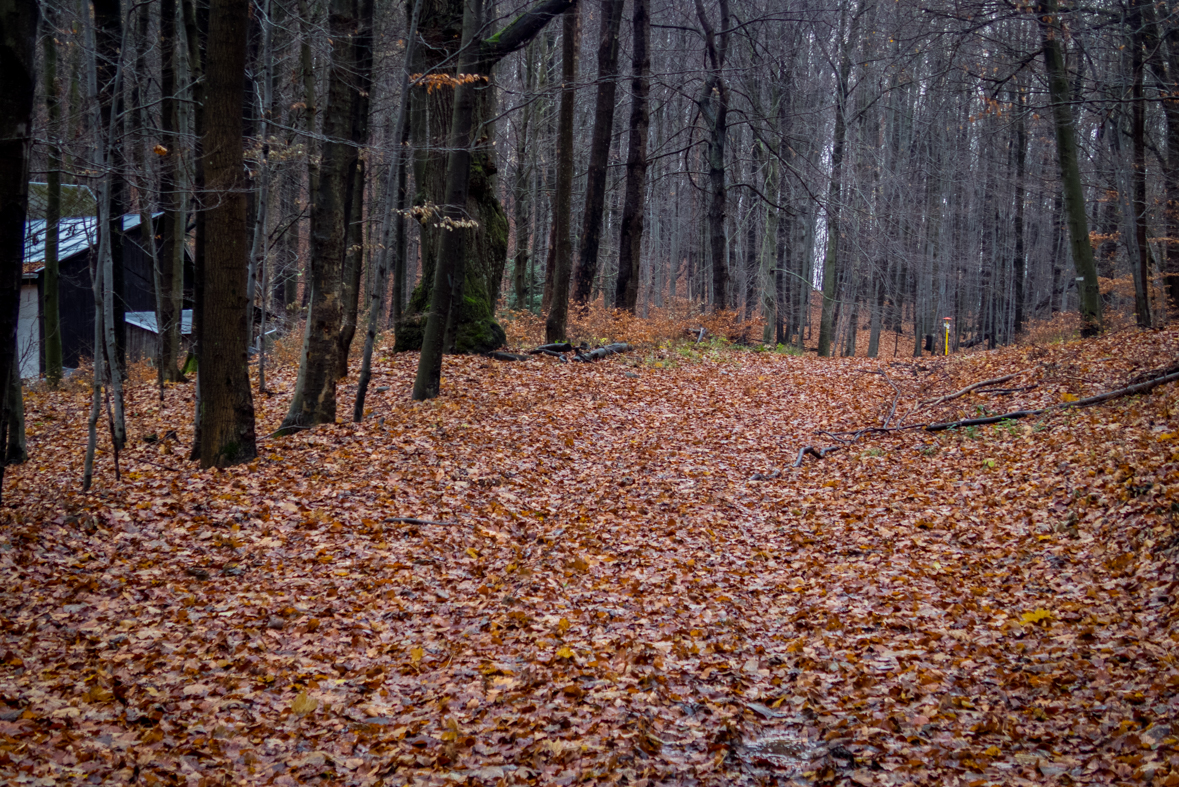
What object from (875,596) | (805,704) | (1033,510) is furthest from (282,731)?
(1033,510)

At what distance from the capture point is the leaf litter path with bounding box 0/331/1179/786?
12.5ft

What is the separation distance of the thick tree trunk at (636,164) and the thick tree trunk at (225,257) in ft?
36.4

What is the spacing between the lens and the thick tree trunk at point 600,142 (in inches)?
669

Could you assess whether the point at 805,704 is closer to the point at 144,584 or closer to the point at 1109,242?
the point at 144,584

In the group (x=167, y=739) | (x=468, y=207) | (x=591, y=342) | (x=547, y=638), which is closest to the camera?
(x=167, y=739)

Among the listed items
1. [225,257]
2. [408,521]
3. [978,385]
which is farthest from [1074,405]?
[225,257]

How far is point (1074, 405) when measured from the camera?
9133 millimetres

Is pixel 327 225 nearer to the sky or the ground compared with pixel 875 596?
nearer to the sky

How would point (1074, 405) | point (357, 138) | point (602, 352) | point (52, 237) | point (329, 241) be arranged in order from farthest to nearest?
point (602, 352) < point (357, 138) < point (52, 237) < point (329, 241) < point (1074, 405)

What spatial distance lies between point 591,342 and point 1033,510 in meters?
11.9

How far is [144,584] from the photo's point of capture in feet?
18.5

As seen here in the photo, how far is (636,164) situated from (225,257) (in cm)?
1210

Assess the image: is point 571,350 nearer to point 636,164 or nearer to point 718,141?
point 636,164

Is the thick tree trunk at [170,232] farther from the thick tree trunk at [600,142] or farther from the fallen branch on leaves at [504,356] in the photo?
the thick tree trunk at [600,142]
